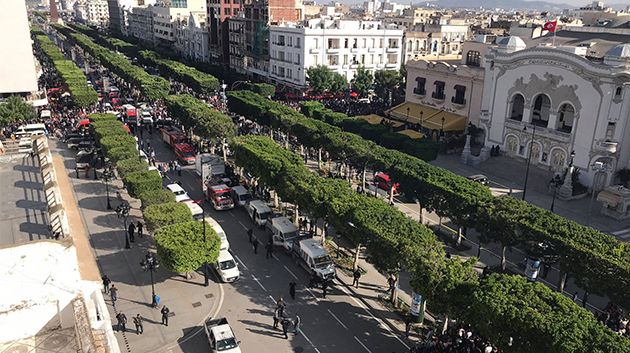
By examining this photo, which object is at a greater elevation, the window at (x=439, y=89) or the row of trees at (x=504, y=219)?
the window at (x=439, y=89)

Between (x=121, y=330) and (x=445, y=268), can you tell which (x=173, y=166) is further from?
(x=445, y=268)

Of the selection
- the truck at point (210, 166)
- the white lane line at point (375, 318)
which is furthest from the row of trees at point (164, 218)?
the white lane line at point (375, 318)

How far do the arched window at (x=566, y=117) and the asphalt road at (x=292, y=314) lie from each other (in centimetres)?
3483

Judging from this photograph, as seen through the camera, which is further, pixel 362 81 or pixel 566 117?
pixel 362 81

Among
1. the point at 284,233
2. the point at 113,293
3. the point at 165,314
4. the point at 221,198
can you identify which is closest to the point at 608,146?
the point at 284,233

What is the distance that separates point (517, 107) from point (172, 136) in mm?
42518

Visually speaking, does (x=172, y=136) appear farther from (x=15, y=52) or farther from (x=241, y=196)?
(x=15, y=52)

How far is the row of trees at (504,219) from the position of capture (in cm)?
2789

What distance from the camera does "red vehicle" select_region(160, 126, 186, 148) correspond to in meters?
62.0

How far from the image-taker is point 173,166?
55406mm

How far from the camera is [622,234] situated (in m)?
42.8

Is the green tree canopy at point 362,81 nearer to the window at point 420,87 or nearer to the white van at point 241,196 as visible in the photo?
the window at point 420,87

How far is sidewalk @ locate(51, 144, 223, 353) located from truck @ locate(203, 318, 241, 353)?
1.73 meters

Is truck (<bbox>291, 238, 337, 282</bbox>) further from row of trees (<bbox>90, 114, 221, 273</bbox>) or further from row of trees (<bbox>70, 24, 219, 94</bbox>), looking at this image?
row of trees (<bbox>70, 24, 219, 94</bbox>)
